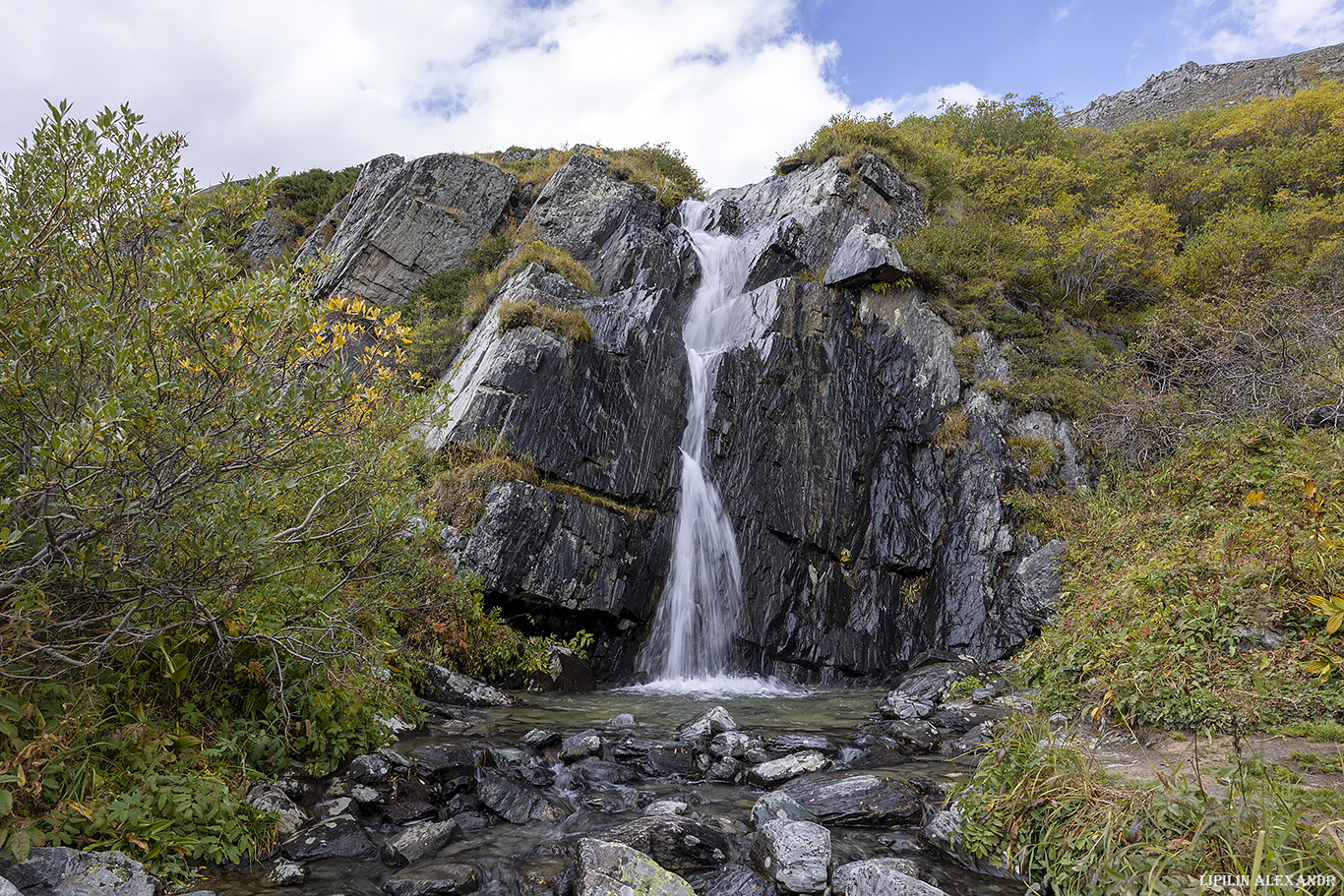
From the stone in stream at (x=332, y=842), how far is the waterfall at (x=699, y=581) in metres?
7.23

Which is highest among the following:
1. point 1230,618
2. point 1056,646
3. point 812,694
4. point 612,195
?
point 612,195

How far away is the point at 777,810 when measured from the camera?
5.15m

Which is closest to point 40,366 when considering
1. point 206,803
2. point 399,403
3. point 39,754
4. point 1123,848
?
point 39,754

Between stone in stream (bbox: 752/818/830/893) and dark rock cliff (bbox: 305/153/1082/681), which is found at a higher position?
dark rock cliff (bbox: 305/153/1082/681)

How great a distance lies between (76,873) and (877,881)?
4594mm

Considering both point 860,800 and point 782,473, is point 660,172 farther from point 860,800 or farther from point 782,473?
point 860,800

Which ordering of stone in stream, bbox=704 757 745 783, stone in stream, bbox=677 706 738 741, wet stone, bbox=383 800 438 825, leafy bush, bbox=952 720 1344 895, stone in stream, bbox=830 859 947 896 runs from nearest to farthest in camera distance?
leafy bush, bbox=952 720 1344 895 → stone in stream, bbox=830 859 947 896 → wet stone, bbox=383 800 438 825 → stone in stream, bbox=704 757 745 783 → stone in stream, bbox=677 706 738 741

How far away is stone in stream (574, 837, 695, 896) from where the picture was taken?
3.84 meters

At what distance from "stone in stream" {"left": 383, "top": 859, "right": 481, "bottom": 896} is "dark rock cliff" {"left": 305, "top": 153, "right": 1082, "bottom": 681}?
6.59 meters

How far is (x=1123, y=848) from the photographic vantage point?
3580mm

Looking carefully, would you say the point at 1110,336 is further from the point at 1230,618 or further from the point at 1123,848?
the point at 1123,848

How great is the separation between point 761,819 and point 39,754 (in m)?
4.86

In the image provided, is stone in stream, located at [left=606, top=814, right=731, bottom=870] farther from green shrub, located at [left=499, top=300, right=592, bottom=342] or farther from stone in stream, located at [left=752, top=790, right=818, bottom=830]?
green shrub, located at [left=499, top=300, right=592, bottom=342]

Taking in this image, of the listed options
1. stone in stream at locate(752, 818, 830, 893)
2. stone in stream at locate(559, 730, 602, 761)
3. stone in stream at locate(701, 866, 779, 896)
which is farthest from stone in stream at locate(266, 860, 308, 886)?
stone in stream at locate(752, 818, 830, 893)
